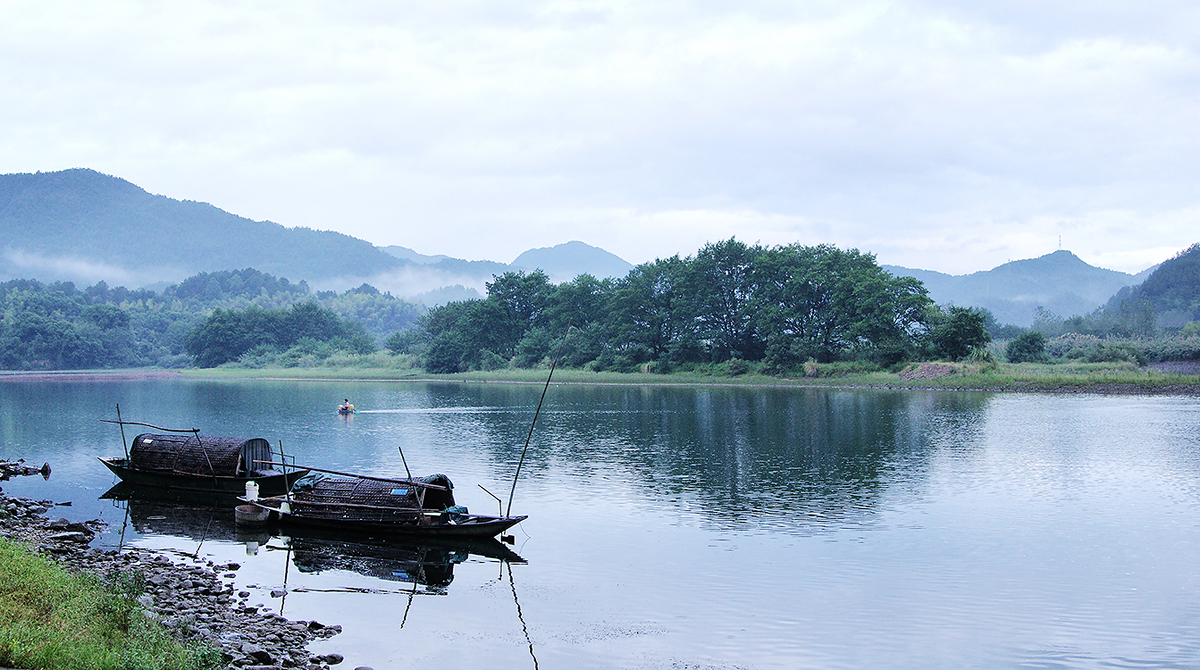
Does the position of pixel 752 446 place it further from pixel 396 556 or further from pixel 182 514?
pixel 182 514

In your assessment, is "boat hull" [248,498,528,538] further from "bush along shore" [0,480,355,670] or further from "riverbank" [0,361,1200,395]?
"riverbank" [0,361,1200,395]

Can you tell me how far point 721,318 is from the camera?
351ft

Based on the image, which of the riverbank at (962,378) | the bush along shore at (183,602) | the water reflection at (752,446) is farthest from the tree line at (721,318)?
the bush along shore at (183,602)

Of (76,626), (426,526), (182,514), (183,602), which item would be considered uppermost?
(76,626)

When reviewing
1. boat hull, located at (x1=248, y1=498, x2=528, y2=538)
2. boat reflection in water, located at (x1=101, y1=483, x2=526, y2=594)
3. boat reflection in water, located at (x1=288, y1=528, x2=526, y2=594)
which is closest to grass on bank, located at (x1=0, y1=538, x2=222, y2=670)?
boat reflection in water, located at (x1=288, y1=528, x2=526, y2=594)

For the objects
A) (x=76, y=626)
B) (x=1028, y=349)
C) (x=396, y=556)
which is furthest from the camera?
(x=1028, y=349)

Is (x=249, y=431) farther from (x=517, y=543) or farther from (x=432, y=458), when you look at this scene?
(x=517, y=543)

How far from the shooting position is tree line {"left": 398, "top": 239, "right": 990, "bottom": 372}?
3602 inches

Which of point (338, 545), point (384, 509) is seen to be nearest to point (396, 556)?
point (384, 509)

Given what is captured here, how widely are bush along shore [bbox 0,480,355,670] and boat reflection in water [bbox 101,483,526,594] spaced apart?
223 centimetres

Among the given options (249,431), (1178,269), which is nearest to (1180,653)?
(249,431)

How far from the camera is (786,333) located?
98875mm

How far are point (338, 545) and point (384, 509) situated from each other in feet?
5.25

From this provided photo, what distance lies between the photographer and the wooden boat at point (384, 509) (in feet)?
76.2
